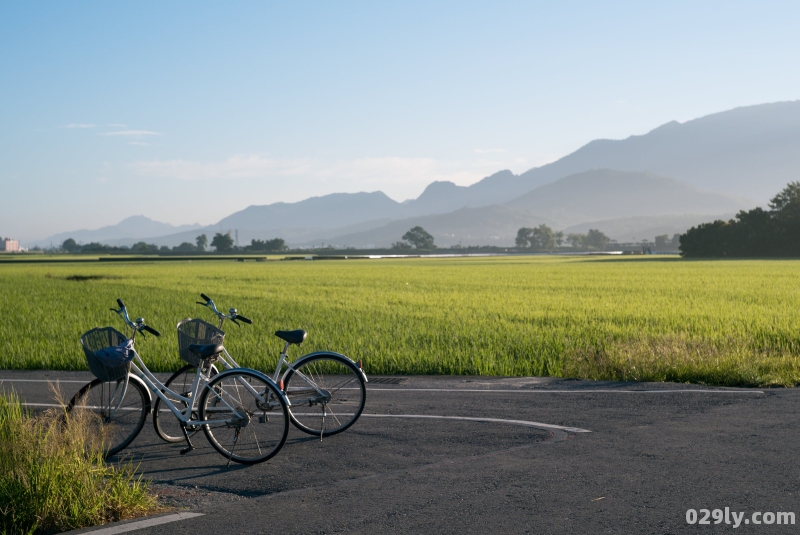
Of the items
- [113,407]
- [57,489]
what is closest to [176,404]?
[113,407]

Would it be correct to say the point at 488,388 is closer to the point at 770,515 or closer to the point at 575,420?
the point at 575,420

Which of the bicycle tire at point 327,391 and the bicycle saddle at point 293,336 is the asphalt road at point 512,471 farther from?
the bicycle saddle at point 293,336

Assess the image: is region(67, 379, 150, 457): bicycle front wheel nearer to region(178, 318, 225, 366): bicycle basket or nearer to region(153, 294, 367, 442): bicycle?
region(153, 294, 367, 442): bicycle

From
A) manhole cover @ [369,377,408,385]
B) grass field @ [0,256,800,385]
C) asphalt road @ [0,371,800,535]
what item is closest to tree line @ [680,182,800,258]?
grass field @ [0,256,800,385]

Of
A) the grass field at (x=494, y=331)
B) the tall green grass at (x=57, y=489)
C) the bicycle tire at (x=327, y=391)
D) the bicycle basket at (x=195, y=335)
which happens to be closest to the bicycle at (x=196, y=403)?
the bicycle basket at (x=195, y=335)

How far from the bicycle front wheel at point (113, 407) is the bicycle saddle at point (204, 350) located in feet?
2.72

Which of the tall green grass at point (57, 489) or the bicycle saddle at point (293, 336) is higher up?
the bicycle saddle at point (293, 336)

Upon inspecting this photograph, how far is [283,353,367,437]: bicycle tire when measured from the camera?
356 inches

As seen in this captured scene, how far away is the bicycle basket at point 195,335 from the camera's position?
830cm

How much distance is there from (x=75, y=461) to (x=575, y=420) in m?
5.98

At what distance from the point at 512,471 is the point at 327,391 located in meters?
2.67

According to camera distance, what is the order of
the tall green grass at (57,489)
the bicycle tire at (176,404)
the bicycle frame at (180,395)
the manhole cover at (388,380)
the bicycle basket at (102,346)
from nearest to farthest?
the tall green grass at (57,489) → the bicycle basket at (102,346) → the bicycle frame at (180,395) → the bicycle tire at (176,404) → the manhole cover at (388,380)

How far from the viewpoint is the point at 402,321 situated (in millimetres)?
24078

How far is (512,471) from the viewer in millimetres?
7430
